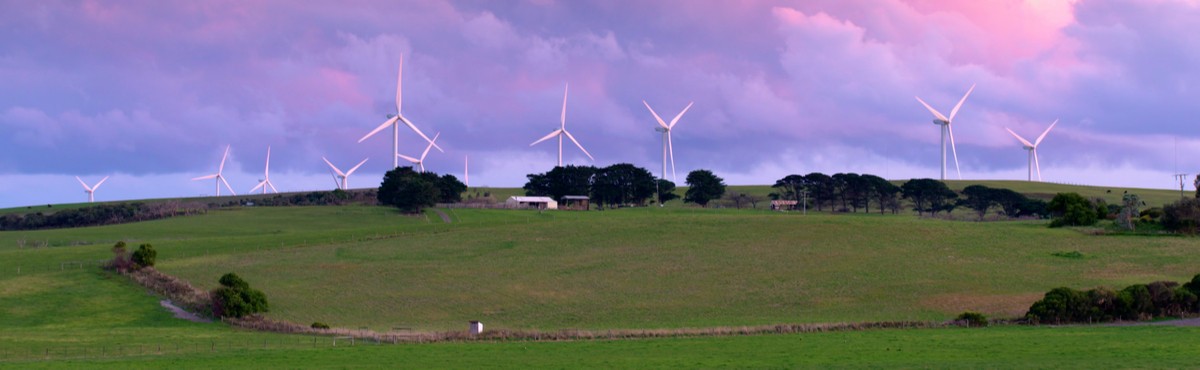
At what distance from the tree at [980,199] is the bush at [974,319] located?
10928 centimetres

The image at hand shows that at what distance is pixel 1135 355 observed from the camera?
43.8 meters

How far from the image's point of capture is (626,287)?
80.4 meters

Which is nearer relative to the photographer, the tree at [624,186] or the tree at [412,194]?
the tree at [412,194]

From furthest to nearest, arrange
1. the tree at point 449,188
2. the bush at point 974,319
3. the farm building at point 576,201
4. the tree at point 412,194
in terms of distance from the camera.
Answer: the farm building at point 576,201 < the tree at point 449,188 < the tree at point 412,194 < the bush at point 974,319

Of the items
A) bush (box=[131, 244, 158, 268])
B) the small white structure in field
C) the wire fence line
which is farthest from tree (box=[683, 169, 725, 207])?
the wire fence line

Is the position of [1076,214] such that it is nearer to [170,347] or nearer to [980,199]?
[980,199]

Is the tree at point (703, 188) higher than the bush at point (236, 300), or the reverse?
the tree at point (703, 188)

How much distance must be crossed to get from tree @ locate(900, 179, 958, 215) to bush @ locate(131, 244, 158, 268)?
366ft

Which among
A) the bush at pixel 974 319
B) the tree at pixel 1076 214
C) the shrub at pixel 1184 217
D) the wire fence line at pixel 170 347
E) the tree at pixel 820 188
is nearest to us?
the wire fence line at pixel 170 347

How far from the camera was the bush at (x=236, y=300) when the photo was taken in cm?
6925

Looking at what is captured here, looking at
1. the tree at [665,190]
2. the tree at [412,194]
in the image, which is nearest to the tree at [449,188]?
the tree at [412,194]

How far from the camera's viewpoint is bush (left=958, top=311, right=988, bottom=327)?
199 feet

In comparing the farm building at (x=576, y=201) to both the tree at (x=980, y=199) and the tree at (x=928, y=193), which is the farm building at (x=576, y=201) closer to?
the tree at (x=928, y=193)

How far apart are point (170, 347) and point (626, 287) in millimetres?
33303
